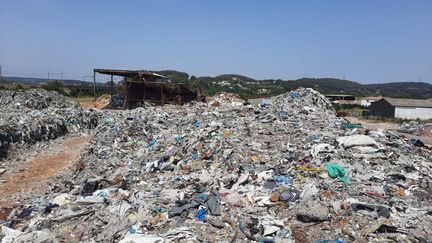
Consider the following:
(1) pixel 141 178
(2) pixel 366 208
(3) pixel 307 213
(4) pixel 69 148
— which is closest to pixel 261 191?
(3) pixel 307 213

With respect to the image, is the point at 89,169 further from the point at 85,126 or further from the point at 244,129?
the point at 85,126

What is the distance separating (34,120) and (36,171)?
452cm

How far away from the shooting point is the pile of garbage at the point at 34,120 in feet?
40.4

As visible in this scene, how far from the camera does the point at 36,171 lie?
408 inches

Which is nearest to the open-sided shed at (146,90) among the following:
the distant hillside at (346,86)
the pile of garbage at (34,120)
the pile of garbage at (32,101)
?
the pile of garbage at (32,101)

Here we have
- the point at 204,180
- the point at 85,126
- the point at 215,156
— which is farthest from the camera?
the point at 85,126

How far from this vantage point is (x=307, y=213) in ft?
17.4

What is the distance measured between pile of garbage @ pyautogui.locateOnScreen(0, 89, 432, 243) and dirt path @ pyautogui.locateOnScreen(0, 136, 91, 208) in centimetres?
72

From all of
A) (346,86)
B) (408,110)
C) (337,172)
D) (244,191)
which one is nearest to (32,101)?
(244,191)

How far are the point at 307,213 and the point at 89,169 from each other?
20.7ft

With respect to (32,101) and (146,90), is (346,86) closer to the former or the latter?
(146,90)

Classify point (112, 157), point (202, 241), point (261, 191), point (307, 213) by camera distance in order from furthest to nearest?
point (112, 157) → point (261, 191) → point (307, 213) → point (202, 241)

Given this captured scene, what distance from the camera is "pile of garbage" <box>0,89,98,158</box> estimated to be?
12312 millimetres

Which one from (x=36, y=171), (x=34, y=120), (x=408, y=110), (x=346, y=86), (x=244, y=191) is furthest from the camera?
(x=346, y=86)
